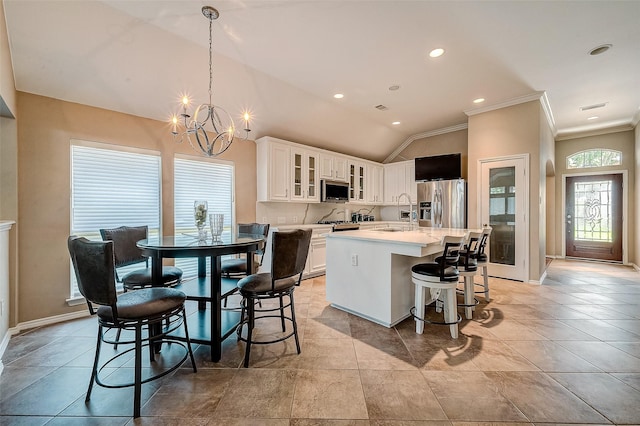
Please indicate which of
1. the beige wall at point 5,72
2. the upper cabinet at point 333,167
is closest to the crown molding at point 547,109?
the upper cabinet at point 333,167

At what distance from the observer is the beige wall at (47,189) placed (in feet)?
8.76

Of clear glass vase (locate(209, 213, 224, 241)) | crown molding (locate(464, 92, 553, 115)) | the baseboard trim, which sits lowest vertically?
the baseboard trim

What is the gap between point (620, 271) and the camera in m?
5.16

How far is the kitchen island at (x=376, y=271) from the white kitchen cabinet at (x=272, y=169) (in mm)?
1823

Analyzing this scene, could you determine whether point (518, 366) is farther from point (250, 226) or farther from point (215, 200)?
point (215, 200)

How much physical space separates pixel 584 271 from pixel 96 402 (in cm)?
746

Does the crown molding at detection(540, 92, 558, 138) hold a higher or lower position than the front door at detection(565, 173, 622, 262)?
higher

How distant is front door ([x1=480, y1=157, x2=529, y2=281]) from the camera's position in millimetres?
4266

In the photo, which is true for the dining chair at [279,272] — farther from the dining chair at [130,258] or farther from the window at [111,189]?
the window at [111,189]

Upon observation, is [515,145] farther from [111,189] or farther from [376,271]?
[111,189]

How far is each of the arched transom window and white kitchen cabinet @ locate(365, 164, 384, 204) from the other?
4.57m

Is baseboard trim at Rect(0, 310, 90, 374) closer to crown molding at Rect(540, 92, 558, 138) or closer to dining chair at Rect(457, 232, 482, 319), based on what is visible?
dining chair at Rect(457, 232, 482, 319)

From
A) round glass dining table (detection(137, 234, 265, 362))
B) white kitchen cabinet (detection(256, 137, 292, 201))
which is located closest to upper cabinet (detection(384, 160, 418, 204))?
white kitchen cabinet (detection(256, 137, 292, 201))

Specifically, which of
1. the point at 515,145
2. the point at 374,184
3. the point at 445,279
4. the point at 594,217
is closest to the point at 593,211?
the point at 594,217
